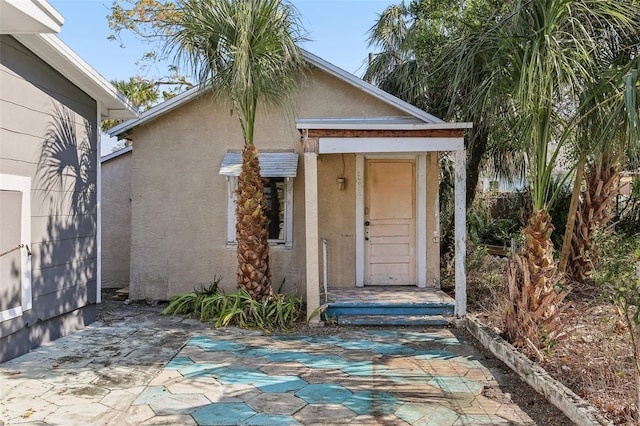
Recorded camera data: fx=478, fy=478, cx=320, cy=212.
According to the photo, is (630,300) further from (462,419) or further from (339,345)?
(339,345)

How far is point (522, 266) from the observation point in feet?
19.9

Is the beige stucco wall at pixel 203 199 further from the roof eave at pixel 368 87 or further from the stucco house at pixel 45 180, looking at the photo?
the stucco house at pixel 45 180

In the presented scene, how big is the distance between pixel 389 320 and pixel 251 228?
272cm

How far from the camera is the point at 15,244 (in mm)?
5801

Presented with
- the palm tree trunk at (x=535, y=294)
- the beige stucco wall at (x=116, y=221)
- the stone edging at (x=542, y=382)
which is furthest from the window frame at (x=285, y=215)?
the palm tree trunk at (x=535, y=294)

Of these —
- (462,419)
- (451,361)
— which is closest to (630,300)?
(462,419)

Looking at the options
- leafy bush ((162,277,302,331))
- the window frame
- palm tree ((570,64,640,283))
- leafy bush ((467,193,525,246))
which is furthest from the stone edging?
leafy bush ((467,193,525,246))

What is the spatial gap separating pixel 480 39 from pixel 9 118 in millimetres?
5829

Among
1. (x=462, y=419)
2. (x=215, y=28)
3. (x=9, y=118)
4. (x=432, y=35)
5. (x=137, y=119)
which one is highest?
(x=432, y=35)

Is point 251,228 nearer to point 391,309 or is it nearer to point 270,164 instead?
point 270,164

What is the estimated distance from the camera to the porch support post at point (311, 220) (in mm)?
7605

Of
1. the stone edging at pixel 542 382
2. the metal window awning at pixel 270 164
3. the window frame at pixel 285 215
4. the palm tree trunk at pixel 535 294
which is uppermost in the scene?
the metal window awning at pixel 270 164

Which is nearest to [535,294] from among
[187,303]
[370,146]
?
[370,146]

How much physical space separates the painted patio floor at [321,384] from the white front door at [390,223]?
2.40 m
